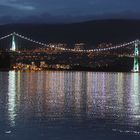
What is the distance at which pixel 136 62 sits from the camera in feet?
307

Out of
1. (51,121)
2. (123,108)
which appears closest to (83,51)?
(123,108)

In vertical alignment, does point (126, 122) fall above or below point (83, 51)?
below

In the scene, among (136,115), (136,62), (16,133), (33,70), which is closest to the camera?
(16,133)

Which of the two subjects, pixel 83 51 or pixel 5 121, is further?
pixel 83 51

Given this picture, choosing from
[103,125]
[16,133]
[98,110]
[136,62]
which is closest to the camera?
[16,133]

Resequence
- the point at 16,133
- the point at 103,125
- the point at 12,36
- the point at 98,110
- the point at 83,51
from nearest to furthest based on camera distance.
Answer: the point at 16,133 < the point at 103,125 < the point at 98,110 < the point at 83,51 < the point at 12,36

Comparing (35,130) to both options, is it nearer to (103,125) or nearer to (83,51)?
(103,125)

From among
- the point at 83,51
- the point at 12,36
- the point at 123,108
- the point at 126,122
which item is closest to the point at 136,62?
the point at 83,51

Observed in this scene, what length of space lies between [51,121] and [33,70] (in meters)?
109

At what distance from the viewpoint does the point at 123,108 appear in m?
26.4

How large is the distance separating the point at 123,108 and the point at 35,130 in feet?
29.9

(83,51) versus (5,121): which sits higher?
(83,51)

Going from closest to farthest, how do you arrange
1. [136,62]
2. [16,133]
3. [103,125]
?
[16,133]
[103,125]
[136,62]

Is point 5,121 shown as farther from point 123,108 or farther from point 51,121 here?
point 123,108
